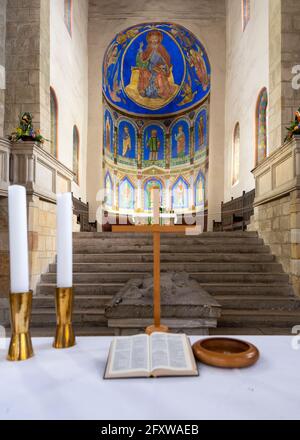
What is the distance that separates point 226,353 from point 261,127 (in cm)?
931

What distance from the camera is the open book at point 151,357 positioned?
108 cm

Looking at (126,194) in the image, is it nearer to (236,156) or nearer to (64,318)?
(236,156)

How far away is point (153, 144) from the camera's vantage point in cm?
1648

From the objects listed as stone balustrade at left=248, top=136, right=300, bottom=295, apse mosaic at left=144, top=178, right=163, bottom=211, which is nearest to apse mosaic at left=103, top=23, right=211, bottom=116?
apse mosaic at left=144, top=178, right=163, bottom=211

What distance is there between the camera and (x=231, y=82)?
12.3 metres

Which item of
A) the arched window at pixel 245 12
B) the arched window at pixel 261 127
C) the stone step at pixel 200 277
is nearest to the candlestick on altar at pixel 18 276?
the stone step at pixel 200 277

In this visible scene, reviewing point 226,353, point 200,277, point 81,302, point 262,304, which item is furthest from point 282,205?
point 226,353

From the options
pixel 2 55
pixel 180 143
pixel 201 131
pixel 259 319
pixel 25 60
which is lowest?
pixel 259 319

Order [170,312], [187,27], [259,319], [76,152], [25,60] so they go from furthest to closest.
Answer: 1. [187,27]
2. [76,152]
3. [25,60]
4. [259,319]
5. [170,312]

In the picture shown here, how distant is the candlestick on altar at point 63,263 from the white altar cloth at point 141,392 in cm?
15

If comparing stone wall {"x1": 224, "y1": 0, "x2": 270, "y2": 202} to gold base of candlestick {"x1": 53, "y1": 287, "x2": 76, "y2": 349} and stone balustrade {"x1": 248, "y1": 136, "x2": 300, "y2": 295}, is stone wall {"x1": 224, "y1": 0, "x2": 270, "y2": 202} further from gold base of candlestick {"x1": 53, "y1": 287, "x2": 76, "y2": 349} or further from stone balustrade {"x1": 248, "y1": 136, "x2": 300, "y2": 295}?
gold base of candlestick {"x1": 53, "y1": 287, "x2": 76, "y2": 349}

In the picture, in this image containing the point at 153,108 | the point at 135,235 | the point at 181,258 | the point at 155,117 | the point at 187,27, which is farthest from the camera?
the point at 155,117

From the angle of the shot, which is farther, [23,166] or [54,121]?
[54,121]
